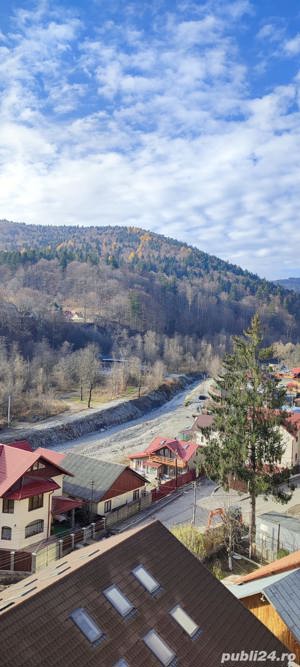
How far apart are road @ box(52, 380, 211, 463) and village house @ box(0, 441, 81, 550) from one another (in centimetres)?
2149

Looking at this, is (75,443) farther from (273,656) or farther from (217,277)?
(217,277)

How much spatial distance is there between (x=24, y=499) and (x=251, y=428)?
1129cm

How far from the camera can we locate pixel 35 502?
72.3 ft

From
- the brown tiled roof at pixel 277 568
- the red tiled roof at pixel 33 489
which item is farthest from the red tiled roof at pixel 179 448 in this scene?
the brown tiled roof at pixel 277 568

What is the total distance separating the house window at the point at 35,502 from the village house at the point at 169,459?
16.1 m

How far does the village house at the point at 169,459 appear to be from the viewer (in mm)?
37156

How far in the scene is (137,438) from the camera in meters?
54.8

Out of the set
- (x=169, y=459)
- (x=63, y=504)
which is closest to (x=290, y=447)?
(x=169, y=459)

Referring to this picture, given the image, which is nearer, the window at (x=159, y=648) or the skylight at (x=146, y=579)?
the window at (x=159, y=648)

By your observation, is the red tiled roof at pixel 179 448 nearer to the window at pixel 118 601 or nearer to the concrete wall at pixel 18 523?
the concrete wall at pixel 18 523

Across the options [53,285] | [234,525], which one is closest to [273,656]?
[234,525]

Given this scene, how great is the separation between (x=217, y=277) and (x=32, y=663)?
7660 inches

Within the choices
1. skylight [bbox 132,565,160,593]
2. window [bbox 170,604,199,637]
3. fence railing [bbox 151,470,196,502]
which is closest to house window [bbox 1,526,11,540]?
fence railing [bbox 151,470,196,502]

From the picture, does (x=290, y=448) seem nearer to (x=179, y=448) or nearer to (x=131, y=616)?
(x=179, y=448)
